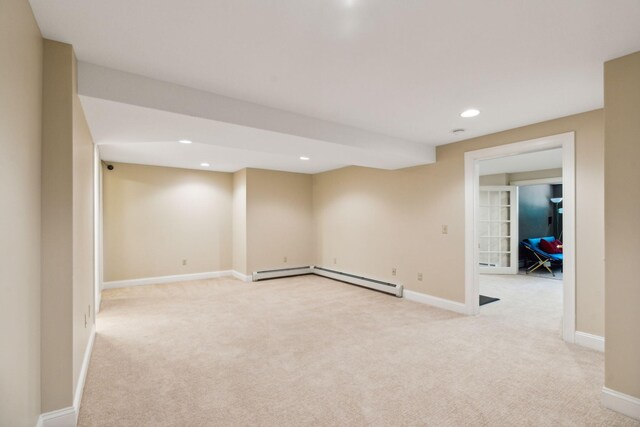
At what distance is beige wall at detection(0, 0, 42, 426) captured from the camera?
1277 mm

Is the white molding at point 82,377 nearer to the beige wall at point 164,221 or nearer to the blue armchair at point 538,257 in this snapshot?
the beige wall at point 164,221

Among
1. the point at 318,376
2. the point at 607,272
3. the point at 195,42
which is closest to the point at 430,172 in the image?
the point at 607,272

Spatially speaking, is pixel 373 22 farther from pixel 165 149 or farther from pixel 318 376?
pixel 165 149

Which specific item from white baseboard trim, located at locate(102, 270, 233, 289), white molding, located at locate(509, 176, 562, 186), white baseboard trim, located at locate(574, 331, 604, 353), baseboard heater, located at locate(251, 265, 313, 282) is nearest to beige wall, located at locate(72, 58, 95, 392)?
white baseboard trim, located at locate(102, 270, 233, 289)

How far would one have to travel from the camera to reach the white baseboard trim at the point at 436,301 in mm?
4105

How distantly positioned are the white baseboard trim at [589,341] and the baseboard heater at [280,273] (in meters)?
4.69

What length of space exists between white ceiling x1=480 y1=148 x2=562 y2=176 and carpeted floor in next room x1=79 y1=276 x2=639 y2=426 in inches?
103

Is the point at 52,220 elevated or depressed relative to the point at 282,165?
depressed

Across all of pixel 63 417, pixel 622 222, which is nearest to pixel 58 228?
pixel 63 417

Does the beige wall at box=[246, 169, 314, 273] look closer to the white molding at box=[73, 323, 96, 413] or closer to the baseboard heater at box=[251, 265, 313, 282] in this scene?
the baseboard heater at box=[251, 265, 313, 282]

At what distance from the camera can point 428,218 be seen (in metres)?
4.54

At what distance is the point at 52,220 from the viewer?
187cm

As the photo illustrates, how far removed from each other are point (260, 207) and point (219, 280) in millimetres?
1674

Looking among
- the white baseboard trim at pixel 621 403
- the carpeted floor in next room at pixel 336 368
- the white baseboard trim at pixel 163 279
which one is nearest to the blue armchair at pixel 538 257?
the carpeted floor in next room at pixel 336 368
